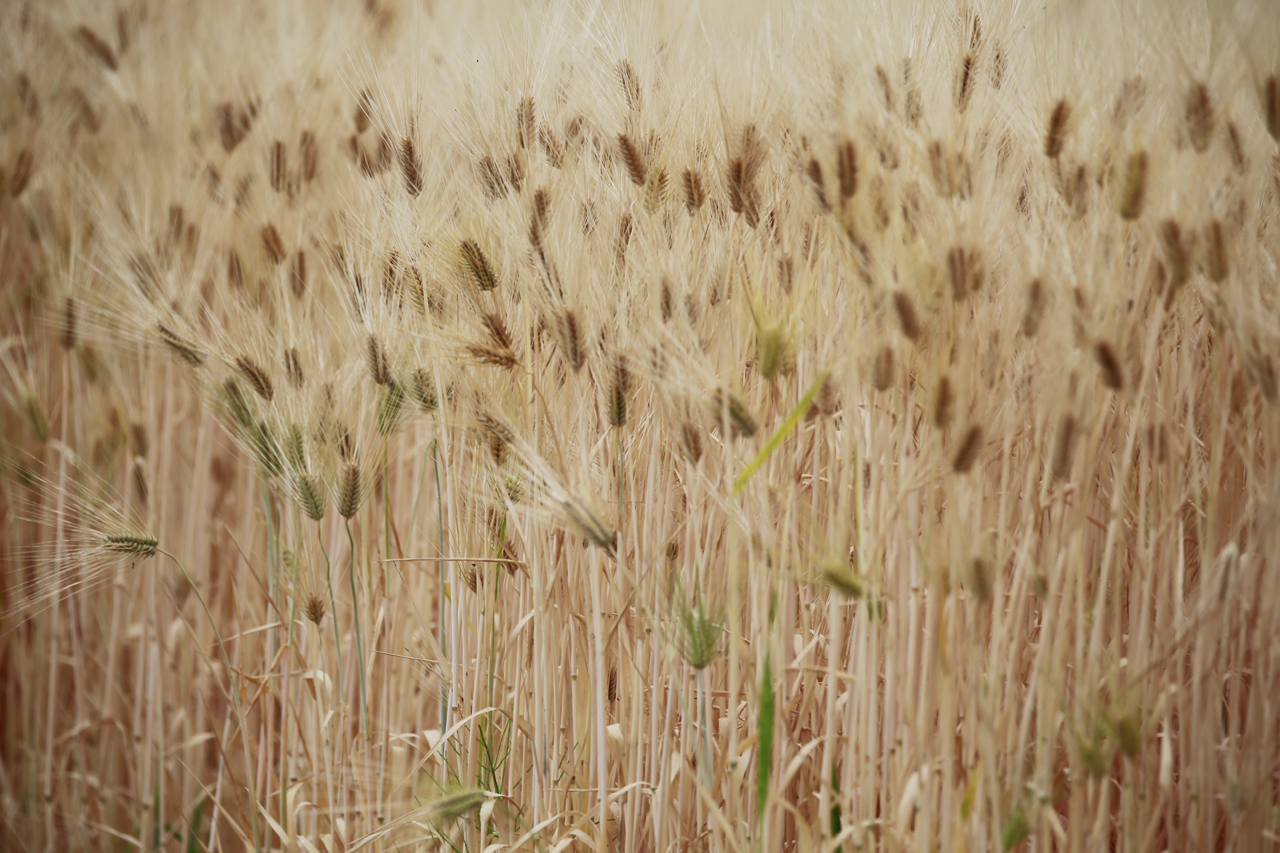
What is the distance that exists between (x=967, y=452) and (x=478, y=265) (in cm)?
60

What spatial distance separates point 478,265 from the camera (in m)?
0.97

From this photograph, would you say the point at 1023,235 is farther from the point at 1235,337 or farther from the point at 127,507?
the point at 127,507

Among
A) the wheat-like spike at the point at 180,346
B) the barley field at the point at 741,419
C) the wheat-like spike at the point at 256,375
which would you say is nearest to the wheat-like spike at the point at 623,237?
the barley field at the point at 741,419

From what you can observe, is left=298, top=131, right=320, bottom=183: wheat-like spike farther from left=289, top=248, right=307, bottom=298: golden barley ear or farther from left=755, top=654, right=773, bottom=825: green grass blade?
left=755, top=654, right=773, bottom=825: green grass blade

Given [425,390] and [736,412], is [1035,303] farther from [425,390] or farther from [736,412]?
[425,390]

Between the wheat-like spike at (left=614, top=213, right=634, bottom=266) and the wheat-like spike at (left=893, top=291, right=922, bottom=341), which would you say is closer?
the wheat-like spike at (left=893, top=291, right=922, bottom=341)

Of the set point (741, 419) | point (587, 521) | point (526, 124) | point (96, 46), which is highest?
point (96, 46)

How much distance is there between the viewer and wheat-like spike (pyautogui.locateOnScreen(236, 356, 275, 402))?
1.05m

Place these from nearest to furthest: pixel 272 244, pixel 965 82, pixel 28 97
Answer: pixel 965 82, pixel 272 244, pixel 28 97

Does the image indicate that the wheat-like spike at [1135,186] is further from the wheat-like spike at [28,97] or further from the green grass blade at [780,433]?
the wheat-like spike at [28,97]

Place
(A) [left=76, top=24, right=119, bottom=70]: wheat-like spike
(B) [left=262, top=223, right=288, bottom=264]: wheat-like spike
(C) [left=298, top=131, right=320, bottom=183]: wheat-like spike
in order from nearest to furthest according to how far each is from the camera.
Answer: (B) [left=262, top=223, right=288, bottom=264]: wheat-like spike → (C) [left=298, top=131, right=320, bottom=183]: wheat-like spike → (A) [left=76, top=24, right=119, bottom=70]: wheat-like spike

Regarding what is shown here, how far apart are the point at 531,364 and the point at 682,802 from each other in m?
0.56

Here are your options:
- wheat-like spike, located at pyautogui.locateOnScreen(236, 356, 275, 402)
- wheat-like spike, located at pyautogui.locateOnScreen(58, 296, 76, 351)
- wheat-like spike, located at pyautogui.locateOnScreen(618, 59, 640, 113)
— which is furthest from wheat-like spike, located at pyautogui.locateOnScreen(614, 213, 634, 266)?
wheat-like spike, located at pyautogui.locateOnScreen(58, 296, 76, 351)

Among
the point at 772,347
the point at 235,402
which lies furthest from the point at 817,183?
the point at 235,402
